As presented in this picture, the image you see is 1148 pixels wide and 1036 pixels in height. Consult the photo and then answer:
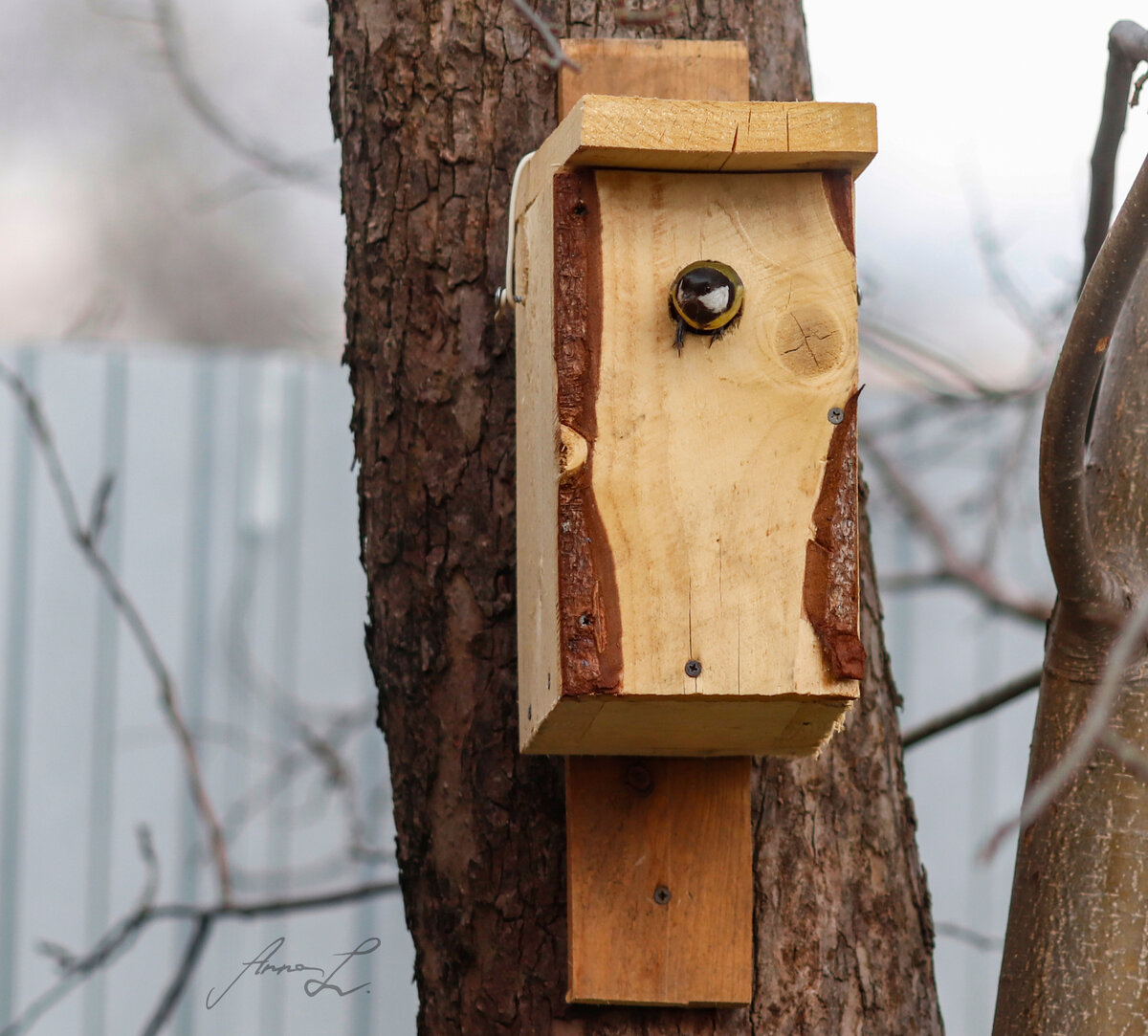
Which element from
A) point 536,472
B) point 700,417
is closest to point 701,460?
point 700,417

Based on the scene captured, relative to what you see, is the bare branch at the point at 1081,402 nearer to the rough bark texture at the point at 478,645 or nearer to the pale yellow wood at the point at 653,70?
the rough bark texture at the point at 478,645

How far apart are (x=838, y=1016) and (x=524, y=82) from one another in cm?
91

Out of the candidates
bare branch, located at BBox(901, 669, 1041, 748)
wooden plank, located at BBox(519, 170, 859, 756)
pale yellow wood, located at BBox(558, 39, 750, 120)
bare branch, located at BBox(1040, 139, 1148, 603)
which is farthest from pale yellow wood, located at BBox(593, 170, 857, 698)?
bare branch, located at BBox(901, 669, 1041, 748)

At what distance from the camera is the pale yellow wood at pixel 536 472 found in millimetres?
1078

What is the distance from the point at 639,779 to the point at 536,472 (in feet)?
0.98

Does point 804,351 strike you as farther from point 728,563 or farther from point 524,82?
point 524,82

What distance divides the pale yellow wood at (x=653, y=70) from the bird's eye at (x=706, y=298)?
1.05 feet

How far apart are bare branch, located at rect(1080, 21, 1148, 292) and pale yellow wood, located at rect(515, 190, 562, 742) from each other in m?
0.44

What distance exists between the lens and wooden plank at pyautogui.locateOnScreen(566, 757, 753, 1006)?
1.22 metres

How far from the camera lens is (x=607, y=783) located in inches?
49.2

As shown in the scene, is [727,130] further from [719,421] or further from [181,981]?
[181,981]

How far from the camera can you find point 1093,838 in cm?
116

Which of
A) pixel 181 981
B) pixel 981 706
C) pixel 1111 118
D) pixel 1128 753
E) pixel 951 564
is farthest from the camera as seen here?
pixel 951 564
